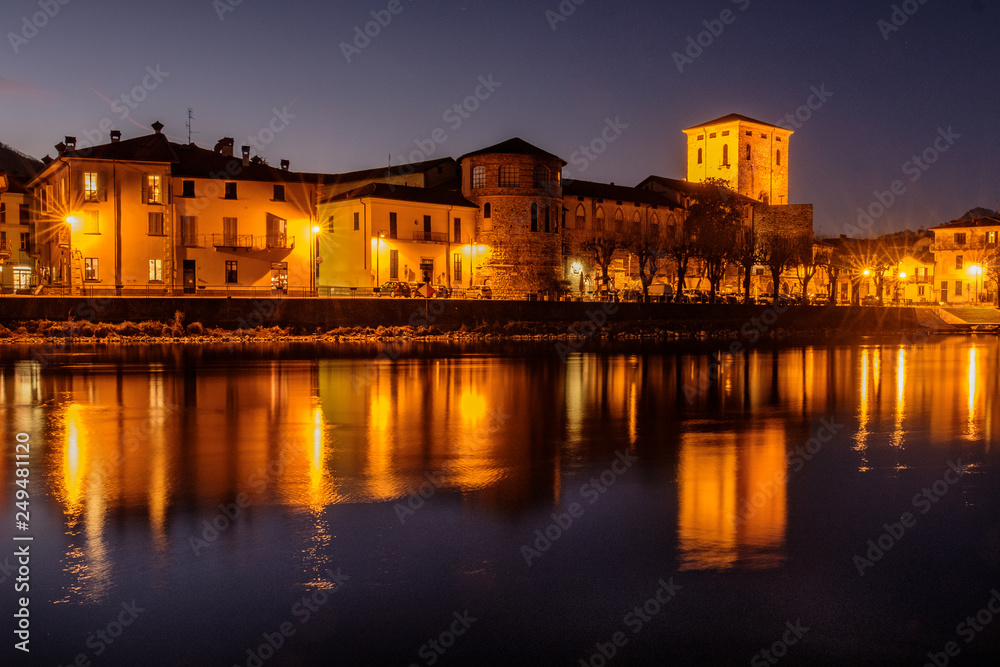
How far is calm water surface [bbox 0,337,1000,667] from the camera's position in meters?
5.43

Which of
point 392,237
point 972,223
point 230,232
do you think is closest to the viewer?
point 230,232

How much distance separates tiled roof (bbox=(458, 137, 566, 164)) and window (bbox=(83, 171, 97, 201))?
2411 cm

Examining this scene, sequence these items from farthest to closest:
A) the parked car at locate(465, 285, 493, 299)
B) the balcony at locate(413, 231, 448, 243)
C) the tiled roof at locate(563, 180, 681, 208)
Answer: the tiled roof at locate(563, 180, 681, 208)
the balcony at locate(413, 231, 448, 243)
the parked car at locate(465, 285, 493, 299)

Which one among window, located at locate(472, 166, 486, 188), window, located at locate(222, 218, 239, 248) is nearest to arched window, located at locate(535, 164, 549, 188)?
window, located at locate(472, 166, 486, 188)

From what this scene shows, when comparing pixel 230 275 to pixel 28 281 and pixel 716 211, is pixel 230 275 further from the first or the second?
pixel 716 211

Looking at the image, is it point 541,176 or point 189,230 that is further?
point 541,176

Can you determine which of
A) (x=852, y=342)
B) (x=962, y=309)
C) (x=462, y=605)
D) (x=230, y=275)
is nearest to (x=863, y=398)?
(x=462, y=605)

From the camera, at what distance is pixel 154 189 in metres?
45.0

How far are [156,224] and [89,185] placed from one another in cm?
364

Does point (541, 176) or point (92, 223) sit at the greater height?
point (541, 176)

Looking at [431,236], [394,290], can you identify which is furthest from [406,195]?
[394,290]

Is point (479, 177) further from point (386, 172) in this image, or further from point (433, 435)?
point (433, 435)

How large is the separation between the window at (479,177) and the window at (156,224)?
21.0 m

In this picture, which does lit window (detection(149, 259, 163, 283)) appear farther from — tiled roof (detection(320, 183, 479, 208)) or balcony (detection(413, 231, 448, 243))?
balcony (detection(413, 231, 448, 243))
